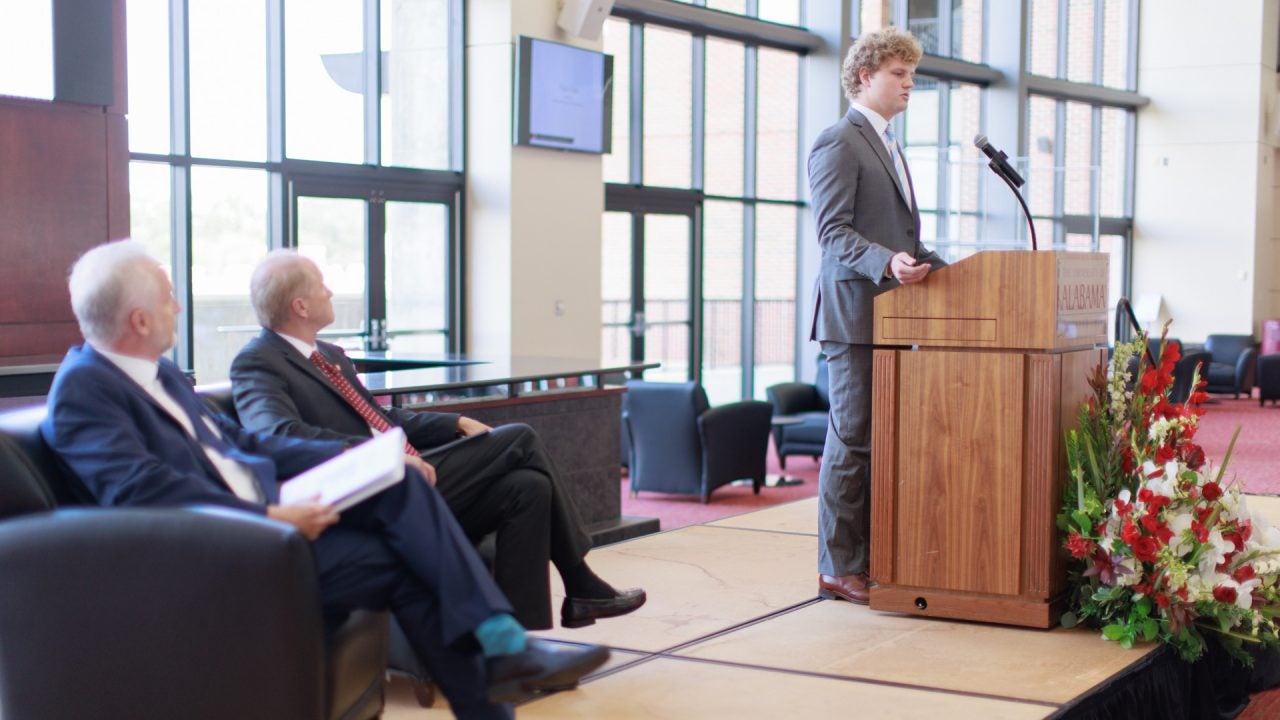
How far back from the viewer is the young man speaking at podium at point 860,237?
3.79 metres

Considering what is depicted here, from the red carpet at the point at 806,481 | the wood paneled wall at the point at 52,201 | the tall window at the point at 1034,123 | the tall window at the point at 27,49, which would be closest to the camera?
the tall window at the point at 27,49

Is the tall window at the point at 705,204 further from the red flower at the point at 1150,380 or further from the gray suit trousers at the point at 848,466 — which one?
the red flower at the point at 1150,380

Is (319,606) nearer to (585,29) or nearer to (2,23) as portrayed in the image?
(2,23)

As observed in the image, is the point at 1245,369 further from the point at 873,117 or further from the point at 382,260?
the point at 873,117

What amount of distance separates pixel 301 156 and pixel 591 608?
6.34m

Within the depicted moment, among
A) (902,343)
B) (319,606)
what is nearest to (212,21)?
(902,343)

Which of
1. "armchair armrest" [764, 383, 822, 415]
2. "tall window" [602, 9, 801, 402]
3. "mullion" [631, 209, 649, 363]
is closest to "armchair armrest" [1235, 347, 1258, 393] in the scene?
"tall window" [602, 9, 801, 402]

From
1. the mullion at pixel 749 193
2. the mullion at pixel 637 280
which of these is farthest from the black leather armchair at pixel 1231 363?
the mullion at pixel 637 280

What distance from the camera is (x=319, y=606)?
2.32 metres

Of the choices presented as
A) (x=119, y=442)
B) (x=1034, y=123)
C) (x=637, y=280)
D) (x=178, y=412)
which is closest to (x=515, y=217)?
(x=637, y=280)

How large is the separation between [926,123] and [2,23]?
35.1ft

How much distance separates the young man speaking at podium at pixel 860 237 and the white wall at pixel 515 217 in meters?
5.92

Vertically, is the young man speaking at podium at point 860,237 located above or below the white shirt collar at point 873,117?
below

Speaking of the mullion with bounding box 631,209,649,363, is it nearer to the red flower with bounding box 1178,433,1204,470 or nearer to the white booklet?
the red flower with bounding box 1178,433,1204,470
